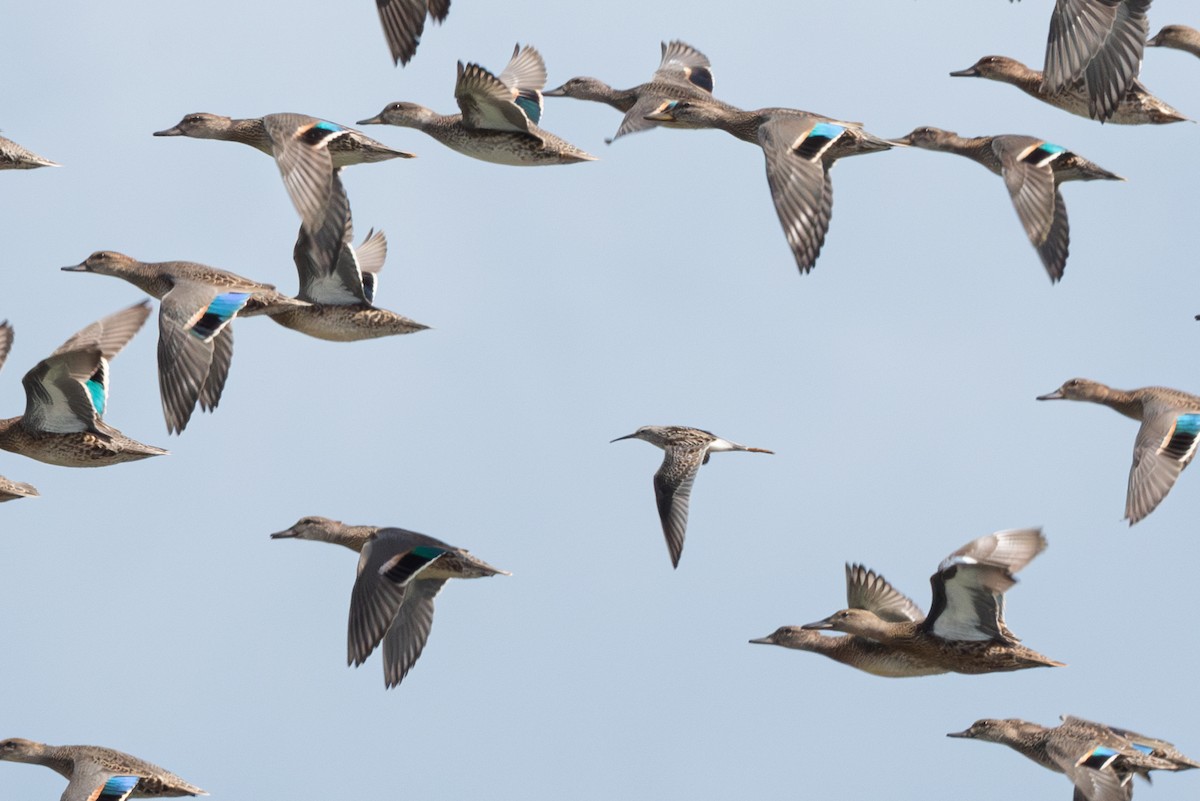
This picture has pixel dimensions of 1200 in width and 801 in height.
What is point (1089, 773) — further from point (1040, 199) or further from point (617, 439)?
point (617, 439)

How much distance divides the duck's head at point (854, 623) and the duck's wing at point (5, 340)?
7.79m

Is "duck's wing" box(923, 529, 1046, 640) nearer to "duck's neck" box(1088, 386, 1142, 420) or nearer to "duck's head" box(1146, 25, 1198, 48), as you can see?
"duck's neck" box(1088, 386, 1142, 420)

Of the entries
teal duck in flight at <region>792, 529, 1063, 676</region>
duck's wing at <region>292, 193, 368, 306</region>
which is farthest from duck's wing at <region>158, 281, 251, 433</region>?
teal duck in flight at <region>792, 529, 1063, 676</region>

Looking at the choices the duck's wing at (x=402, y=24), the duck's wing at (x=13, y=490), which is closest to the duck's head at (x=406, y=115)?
the duck's wing at (x=13, y=490)

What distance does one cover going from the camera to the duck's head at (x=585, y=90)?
28219 millimetres

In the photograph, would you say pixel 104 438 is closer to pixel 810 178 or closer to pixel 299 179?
pixel 299 179

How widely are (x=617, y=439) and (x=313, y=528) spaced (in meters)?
3.02

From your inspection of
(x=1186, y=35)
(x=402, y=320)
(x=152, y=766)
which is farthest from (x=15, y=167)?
(x=1186, y=35)

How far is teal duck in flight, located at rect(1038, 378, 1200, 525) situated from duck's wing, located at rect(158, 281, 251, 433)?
738cm

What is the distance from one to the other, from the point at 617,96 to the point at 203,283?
770 cm

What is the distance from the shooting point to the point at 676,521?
23438 mm

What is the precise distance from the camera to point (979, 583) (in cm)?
2000

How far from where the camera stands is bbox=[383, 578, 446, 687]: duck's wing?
869 inches

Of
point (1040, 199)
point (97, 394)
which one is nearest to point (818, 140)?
point (1040, 199)
